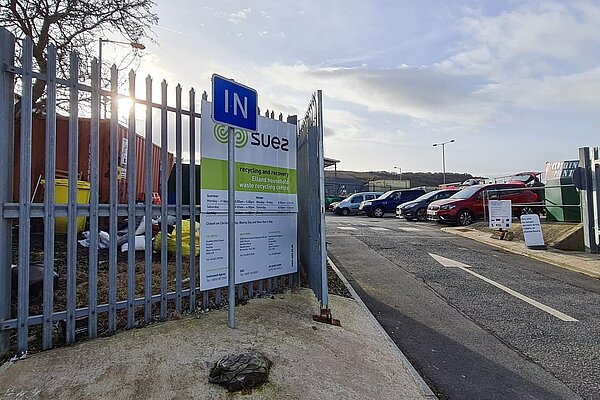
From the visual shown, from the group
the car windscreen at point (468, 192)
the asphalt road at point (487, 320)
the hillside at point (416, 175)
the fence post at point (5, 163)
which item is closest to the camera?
the fence post at point (5, 163)

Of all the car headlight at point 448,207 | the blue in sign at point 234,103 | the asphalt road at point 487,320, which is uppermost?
the blue in sign at point 234,103

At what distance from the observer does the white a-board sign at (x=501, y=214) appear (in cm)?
1241

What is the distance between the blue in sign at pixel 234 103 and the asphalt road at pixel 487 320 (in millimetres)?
2899

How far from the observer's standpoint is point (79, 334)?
3396 millimetres

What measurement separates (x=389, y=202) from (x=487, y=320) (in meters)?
20.8

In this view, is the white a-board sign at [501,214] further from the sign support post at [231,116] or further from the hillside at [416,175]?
the hillside at [416,175]

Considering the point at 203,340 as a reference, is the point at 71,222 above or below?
above

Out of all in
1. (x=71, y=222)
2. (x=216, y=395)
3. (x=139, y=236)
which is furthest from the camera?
(x=139, y=236)

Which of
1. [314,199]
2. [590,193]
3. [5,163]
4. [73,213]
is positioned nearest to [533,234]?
[590,193]

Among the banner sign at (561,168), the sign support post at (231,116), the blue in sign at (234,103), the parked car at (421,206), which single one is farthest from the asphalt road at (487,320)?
the parked car at (421,206)

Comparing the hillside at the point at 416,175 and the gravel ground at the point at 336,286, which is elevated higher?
the hillside at the point at 416,175

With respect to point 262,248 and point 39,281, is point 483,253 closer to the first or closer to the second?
point 262,248

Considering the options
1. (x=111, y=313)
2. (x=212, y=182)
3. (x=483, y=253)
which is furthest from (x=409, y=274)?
(x=111, y=313)

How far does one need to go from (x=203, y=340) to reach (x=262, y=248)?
1.52 m
